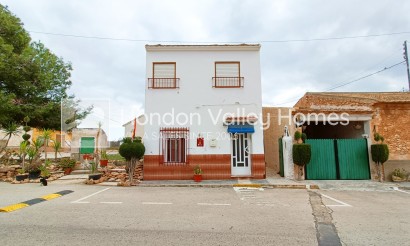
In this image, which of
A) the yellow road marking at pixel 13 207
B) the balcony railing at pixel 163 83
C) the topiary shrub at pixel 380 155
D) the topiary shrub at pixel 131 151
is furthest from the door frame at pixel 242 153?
the yellow road marking at pixel 13 207

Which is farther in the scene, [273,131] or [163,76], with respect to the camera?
[273,131]

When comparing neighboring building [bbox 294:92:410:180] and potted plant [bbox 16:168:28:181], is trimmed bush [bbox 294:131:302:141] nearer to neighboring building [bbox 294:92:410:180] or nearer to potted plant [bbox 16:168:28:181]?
neighboring building [bbox 294:92:410:180]

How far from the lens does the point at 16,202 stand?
7.61m

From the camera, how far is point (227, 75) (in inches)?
507

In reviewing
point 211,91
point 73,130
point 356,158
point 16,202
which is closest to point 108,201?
point 16,202

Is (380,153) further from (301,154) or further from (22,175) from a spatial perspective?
(22,175)

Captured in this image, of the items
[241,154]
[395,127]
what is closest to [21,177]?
[241,154]

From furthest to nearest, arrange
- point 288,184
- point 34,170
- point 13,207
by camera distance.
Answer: point 34,170
point 288,184
point 13,207

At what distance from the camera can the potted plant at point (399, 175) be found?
37.7 ft

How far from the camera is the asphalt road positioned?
4477 millimetres

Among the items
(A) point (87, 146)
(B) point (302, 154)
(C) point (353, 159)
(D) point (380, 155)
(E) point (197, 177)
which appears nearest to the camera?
(D) point (380, 155)

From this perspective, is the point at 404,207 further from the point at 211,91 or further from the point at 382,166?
the point at 211,91

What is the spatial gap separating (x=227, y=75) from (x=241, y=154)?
13.5 feet

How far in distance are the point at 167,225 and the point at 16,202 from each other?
17.9 ft
